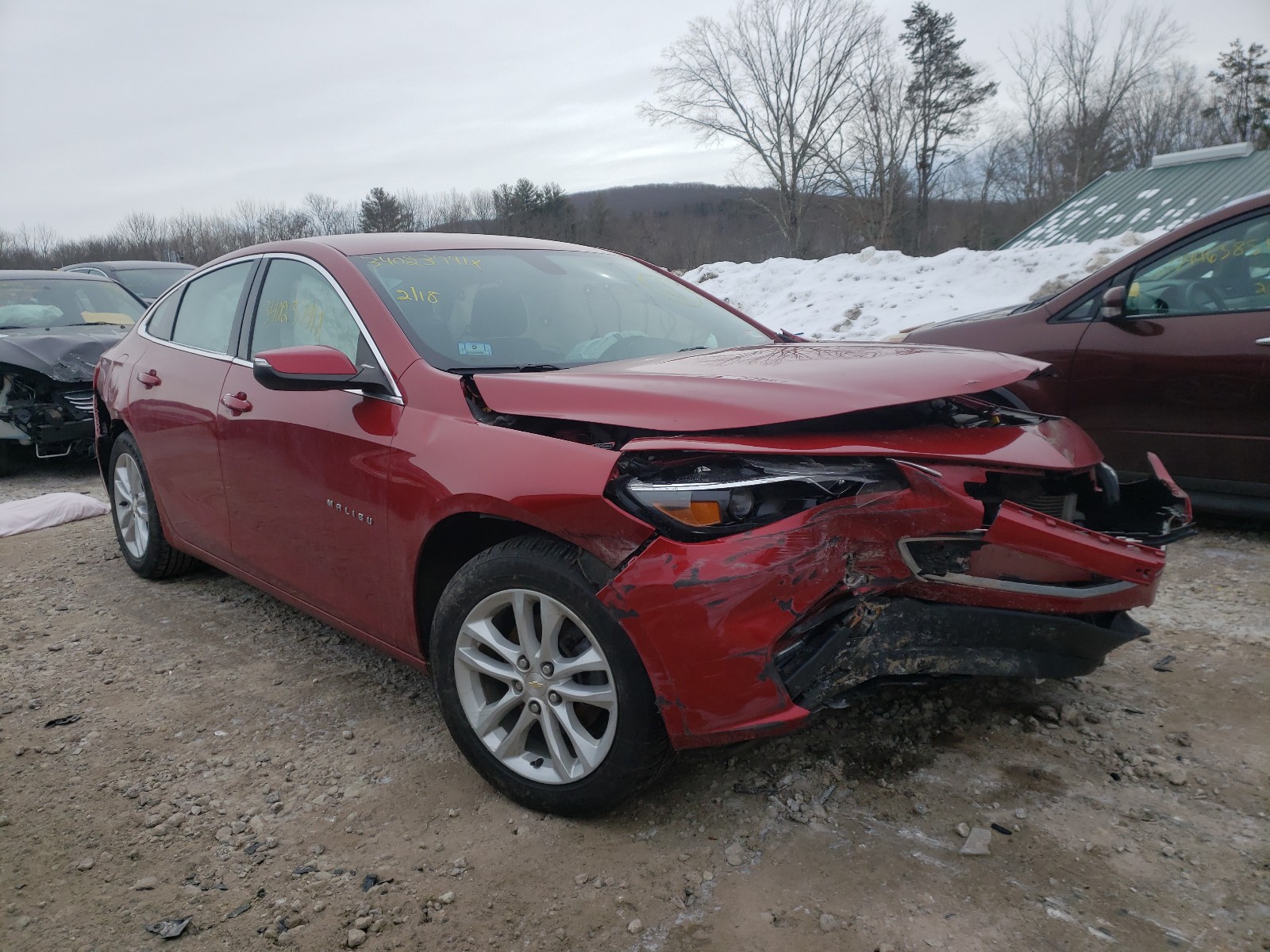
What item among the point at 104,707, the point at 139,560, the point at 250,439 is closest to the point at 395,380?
the point at 250,439

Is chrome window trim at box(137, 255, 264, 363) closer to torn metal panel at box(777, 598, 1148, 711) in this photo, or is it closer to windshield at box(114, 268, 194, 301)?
torn metal panel at box(777, 598, 1148, 711)

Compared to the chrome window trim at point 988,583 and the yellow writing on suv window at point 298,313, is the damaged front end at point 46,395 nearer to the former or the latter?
the yellow writing on suv window at point 298,313

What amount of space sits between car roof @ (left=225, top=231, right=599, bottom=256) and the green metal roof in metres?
17.1

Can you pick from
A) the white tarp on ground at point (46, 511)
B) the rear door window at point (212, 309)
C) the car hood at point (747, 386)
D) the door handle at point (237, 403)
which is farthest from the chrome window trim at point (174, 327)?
the white tarp on ground at point (46, 511)

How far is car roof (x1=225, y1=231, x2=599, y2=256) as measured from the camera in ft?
10.4

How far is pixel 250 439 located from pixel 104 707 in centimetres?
106

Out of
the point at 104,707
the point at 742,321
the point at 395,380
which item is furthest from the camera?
the point at 742,321

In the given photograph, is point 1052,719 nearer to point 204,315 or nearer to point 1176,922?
point 1176,922

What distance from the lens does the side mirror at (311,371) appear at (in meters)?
2.54

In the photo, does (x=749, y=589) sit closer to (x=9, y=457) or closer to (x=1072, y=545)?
(x=1072, y=545)

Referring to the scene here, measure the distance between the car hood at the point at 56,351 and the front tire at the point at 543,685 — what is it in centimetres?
581

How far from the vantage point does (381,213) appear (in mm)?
36000

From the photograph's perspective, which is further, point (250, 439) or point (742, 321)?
point (742, 321)

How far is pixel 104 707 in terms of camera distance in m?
3.06
